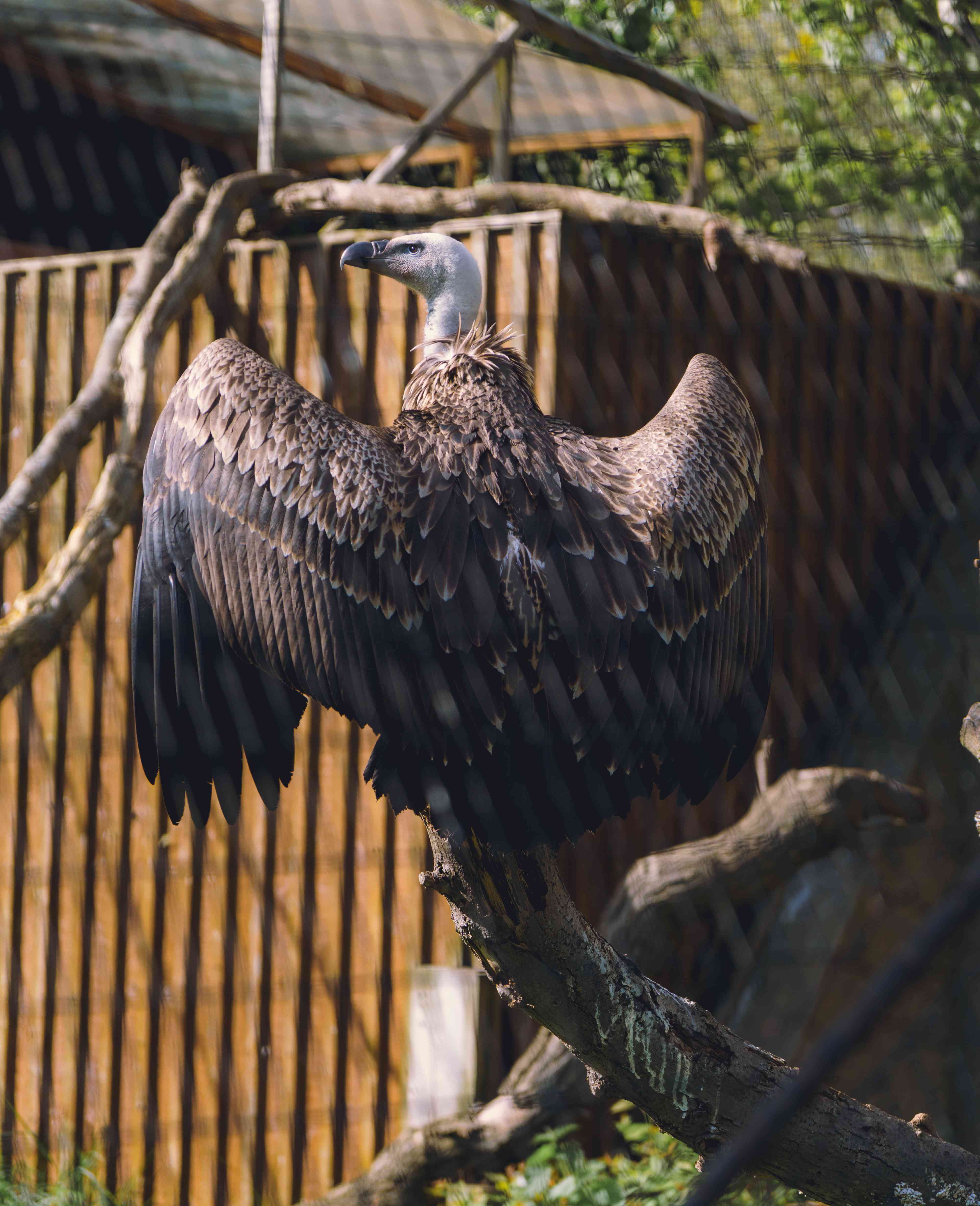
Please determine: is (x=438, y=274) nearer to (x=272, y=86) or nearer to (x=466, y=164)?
(x=272, y=86)

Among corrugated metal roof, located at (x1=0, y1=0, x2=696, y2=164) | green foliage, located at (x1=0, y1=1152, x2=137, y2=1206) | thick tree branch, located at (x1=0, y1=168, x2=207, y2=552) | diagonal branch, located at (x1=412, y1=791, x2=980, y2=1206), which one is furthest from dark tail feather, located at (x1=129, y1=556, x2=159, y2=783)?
corrugated metal roof, located at (x1=0, y1=0, x2=696, y2=164)

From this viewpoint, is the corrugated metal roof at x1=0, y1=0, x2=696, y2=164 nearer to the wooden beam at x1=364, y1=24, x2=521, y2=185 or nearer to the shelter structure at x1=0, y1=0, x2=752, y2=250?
the shelter structure at x1=0, y1=0, x2=752, y2=250

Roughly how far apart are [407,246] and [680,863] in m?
1.81

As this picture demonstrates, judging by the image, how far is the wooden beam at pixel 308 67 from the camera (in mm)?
4582

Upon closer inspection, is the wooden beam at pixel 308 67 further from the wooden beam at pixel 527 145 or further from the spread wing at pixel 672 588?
the spread wing at pixel 672 588

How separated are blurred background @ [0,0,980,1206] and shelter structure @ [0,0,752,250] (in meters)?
0.13

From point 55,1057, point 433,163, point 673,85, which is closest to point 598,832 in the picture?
point 55,1057

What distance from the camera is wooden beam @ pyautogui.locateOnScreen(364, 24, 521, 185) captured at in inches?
150

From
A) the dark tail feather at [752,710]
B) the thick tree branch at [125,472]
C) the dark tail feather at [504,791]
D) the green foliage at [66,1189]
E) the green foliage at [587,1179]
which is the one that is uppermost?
the thick tree branch at [125,472]

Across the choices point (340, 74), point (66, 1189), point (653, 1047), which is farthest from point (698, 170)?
point (66, 1189)

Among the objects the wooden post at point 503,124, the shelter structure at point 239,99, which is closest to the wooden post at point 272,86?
the wooden post at point 503,124

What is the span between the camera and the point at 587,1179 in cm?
317

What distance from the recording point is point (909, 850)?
13.1 ft

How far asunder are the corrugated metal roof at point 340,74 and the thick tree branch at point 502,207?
146cm
